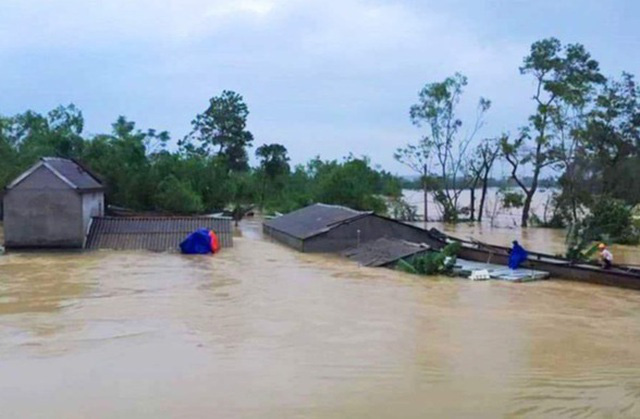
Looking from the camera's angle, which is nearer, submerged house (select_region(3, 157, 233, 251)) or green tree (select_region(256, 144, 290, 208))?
submerged house (select_region(3, 157, 233, 251))

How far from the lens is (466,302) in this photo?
1509 centimetres

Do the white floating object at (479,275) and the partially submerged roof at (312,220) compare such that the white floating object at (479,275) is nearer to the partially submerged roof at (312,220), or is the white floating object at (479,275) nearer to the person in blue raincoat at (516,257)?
the person in blue raincoat at (516,257)

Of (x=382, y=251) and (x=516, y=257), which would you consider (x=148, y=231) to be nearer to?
(x=382, y=251)

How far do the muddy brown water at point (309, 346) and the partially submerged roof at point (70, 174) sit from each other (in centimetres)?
476

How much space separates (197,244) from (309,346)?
479 inches

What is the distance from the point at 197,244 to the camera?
887 inches

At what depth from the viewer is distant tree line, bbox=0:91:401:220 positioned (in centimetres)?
3278

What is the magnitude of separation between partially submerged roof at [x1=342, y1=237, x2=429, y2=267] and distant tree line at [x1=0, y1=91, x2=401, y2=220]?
11787 mm

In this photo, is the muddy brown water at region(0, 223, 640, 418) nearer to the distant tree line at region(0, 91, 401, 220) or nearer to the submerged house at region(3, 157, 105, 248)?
the submerged house at region(3, 157, 105, 248)

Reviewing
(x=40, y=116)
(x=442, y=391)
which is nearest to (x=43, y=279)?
(x=442, y=391)

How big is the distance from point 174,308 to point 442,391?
264 inches

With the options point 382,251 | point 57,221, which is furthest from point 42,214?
point 382,251

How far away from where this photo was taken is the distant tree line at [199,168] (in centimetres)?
3278

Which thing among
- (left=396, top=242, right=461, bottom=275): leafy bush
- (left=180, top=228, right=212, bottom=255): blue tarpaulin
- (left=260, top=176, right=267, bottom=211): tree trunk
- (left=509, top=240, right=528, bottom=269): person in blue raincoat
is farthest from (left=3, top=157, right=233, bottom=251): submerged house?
(left=260, top=176, right=267, bottom=211): tree trunk
